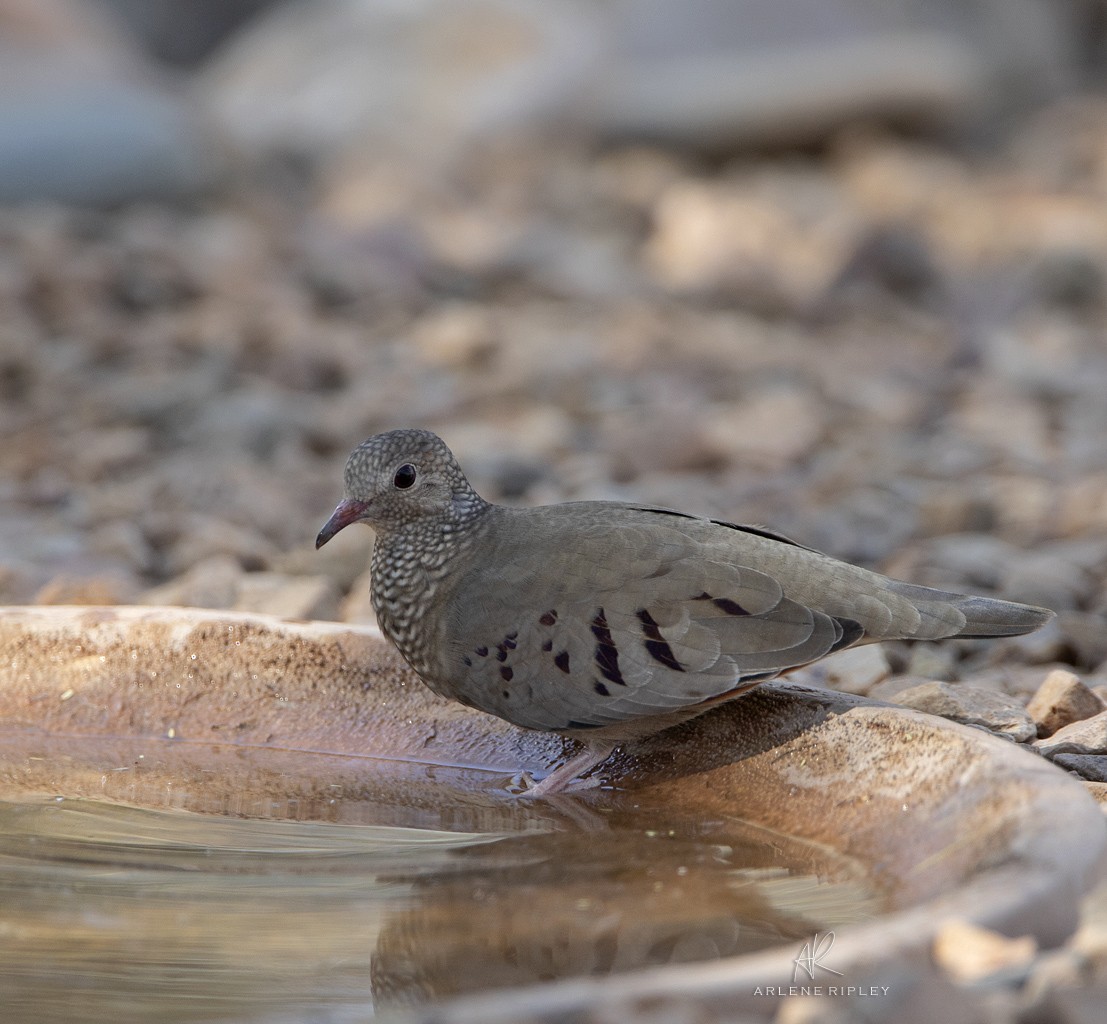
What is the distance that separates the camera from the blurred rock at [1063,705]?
3.52 meters

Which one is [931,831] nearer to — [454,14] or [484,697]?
[484,697]

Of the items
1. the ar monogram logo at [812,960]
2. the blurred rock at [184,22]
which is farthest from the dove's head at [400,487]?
the blurred rock at [184,22]

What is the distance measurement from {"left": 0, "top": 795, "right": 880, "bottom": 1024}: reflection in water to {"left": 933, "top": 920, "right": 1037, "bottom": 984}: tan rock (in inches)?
22.4

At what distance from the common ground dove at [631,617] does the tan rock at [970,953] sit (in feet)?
3.55

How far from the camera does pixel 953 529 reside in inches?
217

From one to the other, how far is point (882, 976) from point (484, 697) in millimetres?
1451

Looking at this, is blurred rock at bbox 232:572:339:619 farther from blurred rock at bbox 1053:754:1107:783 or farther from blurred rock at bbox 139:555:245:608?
blurred rock at bbox 1053:754:1107:783

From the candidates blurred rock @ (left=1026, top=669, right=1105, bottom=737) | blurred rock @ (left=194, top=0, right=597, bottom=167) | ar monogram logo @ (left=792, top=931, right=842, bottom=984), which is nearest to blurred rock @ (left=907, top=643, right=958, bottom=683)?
blurred rock @ (left=1026, top=669, right=1105, bottom=737)

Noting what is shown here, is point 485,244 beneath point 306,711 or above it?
beneath

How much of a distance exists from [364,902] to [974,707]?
4.81 ft

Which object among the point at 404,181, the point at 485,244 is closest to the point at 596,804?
the point at 485,244

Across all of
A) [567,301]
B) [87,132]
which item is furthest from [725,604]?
[87,132]

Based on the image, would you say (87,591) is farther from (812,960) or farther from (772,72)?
(772,72)

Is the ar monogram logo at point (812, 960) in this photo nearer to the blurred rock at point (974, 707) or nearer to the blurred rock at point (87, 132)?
the blurred rock at point (974, 707)
